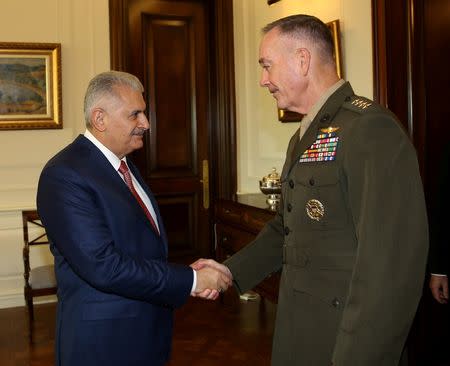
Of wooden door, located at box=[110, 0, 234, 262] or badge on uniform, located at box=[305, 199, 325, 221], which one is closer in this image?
badge on uniform, located at box=[305, 199, 325, 221]

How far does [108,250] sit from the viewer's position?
1.82 meters

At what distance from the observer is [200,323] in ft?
14.8

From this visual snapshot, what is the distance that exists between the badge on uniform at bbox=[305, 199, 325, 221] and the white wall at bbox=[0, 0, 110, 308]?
12.9 ft

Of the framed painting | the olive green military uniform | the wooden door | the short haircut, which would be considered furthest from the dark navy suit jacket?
the wooden door

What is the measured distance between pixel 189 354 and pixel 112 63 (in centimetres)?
267

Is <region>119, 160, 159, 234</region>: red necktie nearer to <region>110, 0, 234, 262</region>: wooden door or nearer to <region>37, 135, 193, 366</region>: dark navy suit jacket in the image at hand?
<region>37, 135, 193, 366</region>: dark navy suit jacket

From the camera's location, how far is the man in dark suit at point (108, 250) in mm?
1816

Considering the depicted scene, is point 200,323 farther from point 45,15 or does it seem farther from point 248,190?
point 45,15

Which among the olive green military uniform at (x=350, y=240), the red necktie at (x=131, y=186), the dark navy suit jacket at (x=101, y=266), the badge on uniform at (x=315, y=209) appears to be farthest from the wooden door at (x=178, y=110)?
the badge on uniform at (x=315, y=209)

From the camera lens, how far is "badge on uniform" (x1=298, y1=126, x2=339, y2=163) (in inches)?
62.0

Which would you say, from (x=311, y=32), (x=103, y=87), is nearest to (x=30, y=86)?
(x=103, y=87)

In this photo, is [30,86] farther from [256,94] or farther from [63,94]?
[256,94]

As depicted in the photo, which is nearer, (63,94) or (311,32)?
(311,32)

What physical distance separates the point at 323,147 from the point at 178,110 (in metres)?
4.25
